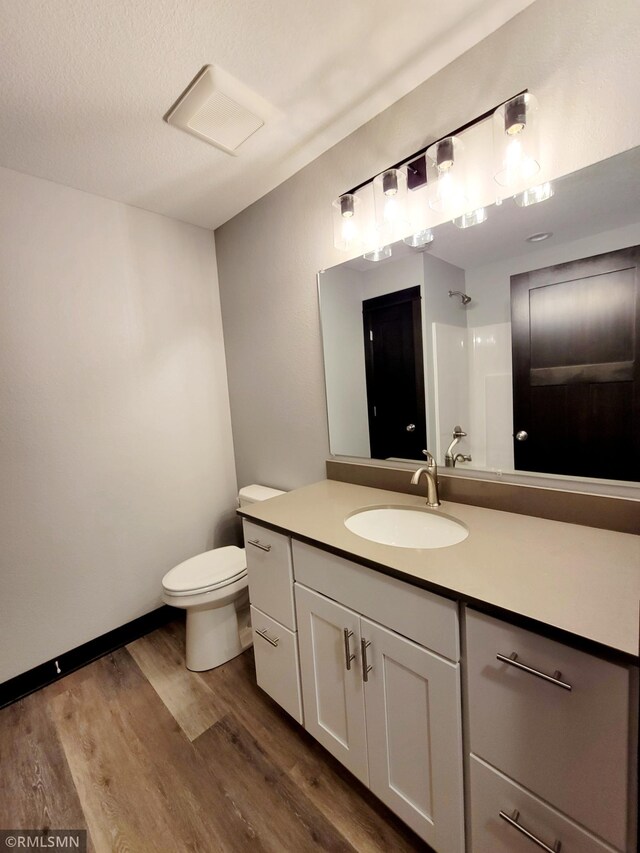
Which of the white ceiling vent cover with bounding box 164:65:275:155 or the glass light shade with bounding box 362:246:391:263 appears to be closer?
the white ceiling vent cover with bounding box 164:65:275:155

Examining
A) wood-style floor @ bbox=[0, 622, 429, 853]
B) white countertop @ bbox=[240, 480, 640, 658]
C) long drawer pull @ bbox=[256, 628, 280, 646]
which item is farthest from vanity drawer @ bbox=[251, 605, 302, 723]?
white countertop @ bbox=[240, 480, 640, 658]

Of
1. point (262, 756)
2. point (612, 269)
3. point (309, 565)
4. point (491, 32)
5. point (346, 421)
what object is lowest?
point (262, 756)

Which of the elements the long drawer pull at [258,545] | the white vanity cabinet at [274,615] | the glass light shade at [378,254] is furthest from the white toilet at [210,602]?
the glass light shade at [378,254]

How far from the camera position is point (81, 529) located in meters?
1.73

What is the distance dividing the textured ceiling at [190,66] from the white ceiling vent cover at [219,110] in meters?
0.03

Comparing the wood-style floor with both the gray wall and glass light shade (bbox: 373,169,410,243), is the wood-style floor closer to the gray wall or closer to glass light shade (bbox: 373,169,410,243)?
the gray wall

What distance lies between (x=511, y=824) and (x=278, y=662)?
0.80 metres

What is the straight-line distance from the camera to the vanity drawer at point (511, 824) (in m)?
0.65

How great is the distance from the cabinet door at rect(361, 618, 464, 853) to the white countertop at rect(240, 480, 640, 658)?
7.9 inches

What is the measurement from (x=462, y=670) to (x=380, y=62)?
1.80m

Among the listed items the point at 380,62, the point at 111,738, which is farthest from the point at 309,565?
the point at 380,62

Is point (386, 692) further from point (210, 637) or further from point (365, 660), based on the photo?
point (210, 637)

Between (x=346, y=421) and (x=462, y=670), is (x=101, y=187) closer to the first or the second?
(x=346, y=421)

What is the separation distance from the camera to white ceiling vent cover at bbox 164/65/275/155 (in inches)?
45.9
